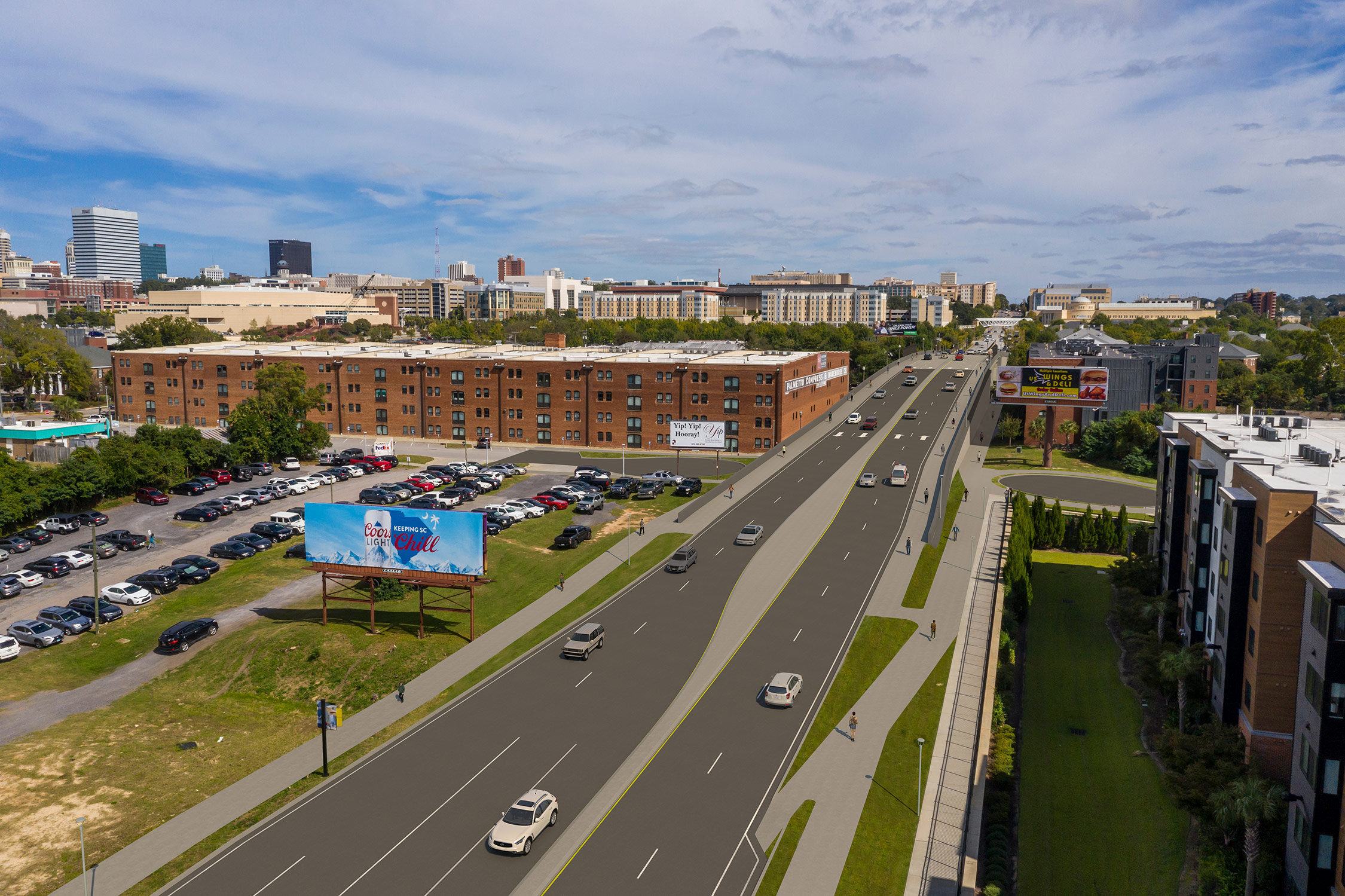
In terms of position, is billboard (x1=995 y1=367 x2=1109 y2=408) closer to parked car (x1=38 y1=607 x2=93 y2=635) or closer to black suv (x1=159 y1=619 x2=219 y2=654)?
black suv (x1=159 y1=619 x2=219 y2=654)

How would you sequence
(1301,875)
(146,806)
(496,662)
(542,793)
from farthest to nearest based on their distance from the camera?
1. (496,662)
2. (146,806)
3. (542,793)
4. (1301,875)

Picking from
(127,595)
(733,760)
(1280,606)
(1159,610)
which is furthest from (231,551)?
(1280,606)

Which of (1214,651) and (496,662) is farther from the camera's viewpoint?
(496,662)

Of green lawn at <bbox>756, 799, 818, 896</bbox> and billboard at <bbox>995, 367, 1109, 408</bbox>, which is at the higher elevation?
billboard at <bbox>995, 367, 1109, 408</bbox>

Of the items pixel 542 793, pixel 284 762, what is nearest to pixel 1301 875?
pixel 542 793

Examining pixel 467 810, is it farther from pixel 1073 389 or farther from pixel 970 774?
pixel 1073 389

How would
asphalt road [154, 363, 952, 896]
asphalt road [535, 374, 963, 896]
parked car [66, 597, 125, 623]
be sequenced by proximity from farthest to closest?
1. parked car [66, 597, 125, 623]
2. asphalt road [535, 374, 963, 896]
3. asphalt road [154, 363, 952, 896]

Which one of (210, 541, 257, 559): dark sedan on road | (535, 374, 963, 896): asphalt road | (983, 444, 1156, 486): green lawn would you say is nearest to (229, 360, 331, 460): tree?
(210, 541, 257, 559): dark sedan on road

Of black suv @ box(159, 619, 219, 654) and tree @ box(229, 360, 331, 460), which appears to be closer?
black suv @ box(159, 619, 219, 654)
